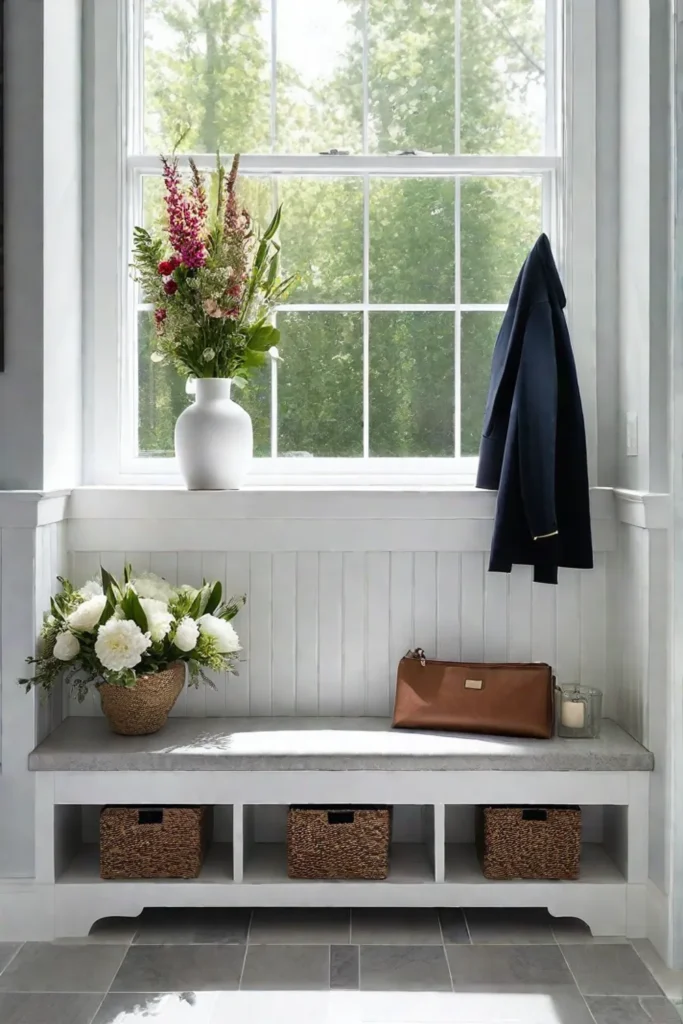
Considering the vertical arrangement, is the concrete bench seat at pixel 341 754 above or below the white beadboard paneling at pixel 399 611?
below

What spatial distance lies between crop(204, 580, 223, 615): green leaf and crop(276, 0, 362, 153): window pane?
1351 millimetres

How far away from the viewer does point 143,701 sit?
2.48 m

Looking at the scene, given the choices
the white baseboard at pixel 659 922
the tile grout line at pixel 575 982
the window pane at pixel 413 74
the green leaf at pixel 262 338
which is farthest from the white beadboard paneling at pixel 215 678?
the window pane at pixel 413 74

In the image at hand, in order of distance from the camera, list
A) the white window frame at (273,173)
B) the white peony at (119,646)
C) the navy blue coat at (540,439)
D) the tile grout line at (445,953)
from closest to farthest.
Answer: the tile grout line at (445,953)
the white peony at (119,646)
the navy blue coat at (540,439)
the white window frame at (273,173)

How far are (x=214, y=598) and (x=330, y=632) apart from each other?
37cm

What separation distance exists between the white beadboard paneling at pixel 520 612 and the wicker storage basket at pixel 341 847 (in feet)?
2.07

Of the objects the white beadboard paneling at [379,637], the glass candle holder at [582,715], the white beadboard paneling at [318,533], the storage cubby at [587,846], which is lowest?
the storage cubby at [587,846]

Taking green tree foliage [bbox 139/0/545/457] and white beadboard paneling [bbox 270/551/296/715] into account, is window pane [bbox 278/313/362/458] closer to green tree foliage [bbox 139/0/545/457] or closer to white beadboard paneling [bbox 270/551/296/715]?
green tree foliage [bbox 139/0/545/457]

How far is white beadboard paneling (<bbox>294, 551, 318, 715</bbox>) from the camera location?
9.02 feet

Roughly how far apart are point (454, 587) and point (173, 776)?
3.05ft

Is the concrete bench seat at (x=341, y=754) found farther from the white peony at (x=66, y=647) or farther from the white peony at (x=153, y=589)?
the white peony at (x=153, y=589)

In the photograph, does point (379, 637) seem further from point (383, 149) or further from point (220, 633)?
point (383, 149)

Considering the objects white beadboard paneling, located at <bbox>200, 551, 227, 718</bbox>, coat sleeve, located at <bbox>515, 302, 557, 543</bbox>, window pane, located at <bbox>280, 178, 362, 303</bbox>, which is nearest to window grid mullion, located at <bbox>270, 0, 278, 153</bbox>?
window pane, located at <bbox>280, 178, 362, 303</bbox>

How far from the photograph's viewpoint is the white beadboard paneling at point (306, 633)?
2.75m
